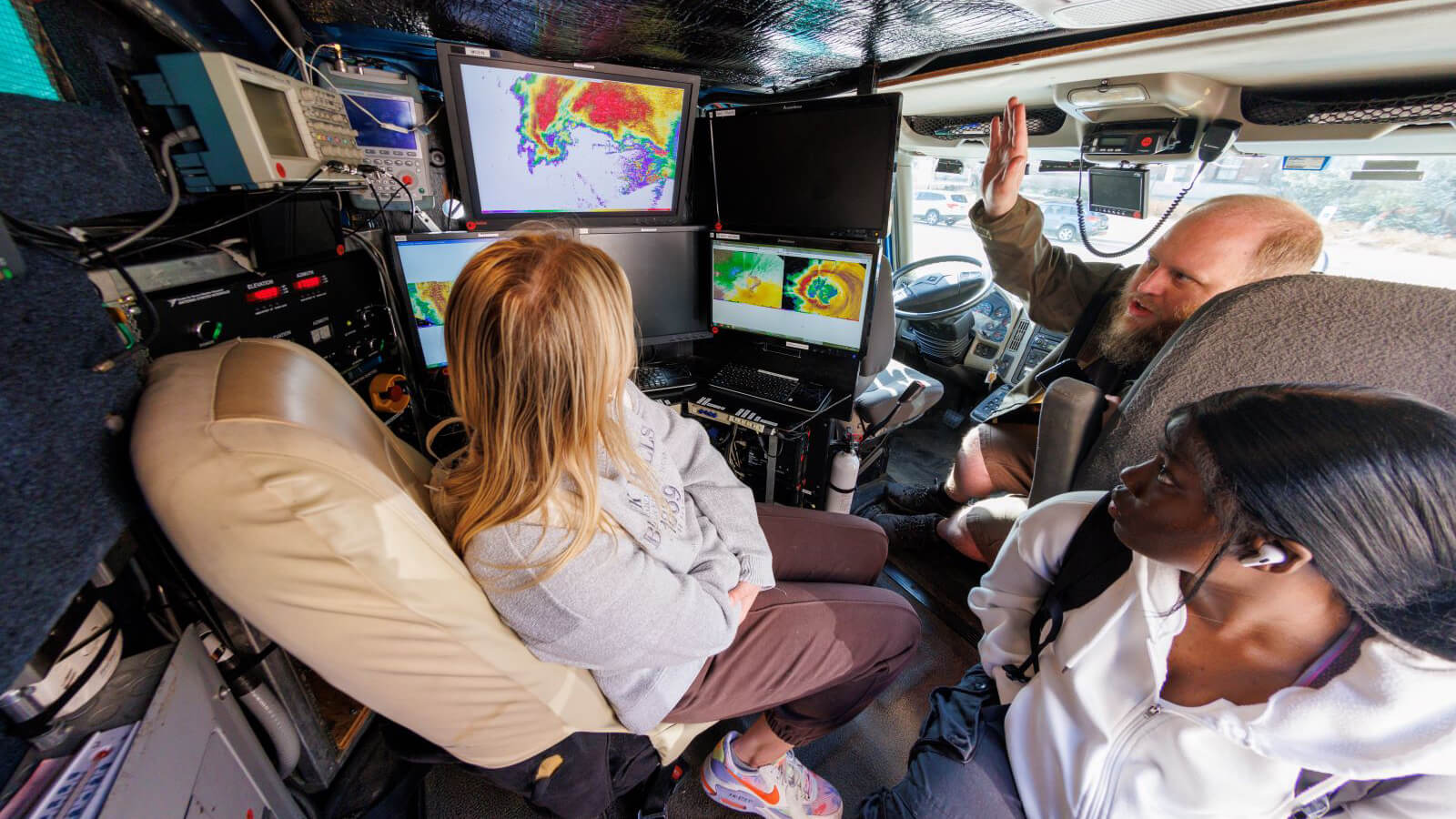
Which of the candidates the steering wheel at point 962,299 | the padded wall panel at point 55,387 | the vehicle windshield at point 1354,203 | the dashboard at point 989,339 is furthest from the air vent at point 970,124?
the padded wall panel at point 55,387

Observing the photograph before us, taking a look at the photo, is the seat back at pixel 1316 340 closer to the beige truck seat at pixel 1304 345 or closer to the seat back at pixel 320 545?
the beige truck seat at pixel 1304 345

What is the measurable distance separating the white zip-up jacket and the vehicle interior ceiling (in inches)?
30.1

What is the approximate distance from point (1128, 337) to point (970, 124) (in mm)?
1590

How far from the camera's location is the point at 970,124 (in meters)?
2.64

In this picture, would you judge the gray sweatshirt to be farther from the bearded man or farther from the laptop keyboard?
the bearded man

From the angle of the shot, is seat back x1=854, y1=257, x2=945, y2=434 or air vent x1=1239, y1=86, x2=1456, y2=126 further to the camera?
seat back x1=854, y1=257, x2=945, y2=434

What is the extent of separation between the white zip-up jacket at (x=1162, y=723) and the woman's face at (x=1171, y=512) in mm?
72

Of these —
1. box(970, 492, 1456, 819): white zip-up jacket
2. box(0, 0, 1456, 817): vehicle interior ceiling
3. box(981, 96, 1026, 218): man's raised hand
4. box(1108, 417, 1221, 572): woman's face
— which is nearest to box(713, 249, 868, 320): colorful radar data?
box(0, 0, 1456, 817): vehicle interior ceiling

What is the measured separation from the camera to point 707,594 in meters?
1.00

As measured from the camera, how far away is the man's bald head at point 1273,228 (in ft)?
4.66

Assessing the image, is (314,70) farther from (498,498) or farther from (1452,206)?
(1452,206)

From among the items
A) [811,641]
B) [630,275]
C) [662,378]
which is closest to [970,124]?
[630,275]

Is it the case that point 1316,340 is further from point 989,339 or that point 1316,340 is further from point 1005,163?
point 989,339

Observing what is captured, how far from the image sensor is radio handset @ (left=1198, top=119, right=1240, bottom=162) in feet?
6.14
